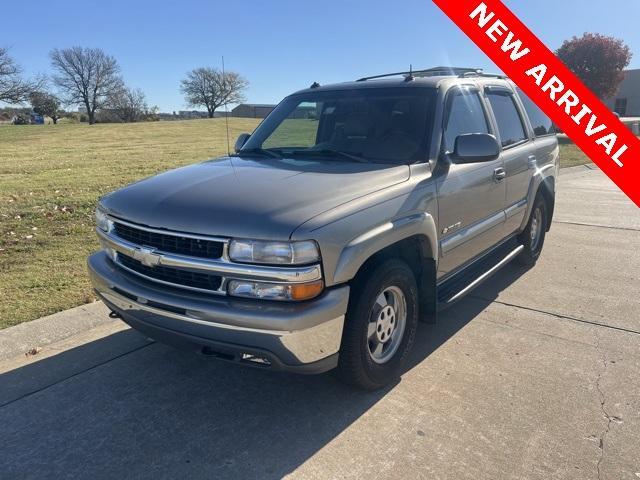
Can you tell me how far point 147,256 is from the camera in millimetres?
2992

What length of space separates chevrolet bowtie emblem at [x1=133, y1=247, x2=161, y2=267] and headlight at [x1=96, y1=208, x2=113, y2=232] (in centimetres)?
47

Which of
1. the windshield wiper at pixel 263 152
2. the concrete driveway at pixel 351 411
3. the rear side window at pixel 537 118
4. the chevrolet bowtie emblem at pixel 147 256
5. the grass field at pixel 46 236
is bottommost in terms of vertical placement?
the concrete driveway at pixel 351 411

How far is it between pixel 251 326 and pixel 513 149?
3500 mm

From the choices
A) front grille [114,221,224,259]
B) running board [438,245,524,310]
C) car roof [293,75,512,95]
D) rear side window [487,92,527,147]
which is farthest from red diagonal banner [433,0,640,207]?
front grille [114,221,224,259]

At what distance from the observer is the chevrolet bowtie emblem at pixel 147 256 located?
2.94 metres

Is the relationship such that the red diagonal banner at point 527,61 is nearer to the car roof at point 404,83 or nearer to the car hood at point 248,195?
the car roof at point 404,83

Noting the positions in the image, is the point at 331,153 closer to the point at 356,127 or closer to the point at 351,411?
the point at 356,127

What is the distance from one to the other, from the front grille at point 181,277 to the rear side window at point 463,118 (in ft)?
6.67

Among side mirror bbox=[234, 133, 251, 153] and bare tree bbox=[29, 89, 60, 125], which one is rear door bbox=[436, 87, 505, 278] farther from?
bare tree bbox=[29, 89, 60, 125]

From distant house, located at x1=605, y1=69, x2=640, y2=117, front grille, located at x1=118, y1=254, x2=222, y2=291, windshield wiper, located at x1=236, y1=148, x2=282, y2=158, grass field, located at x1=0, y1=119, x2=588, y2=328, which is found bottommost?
grass field, located at x1=0, y1=119, x2=588, y2=328

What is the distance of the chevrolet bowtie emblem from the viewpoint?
2.94 m

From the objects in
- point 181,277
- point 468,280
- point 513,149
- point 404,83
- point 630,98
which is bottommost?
point 468,280

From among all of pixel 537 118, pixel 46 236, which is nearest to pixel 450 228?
pixel 537 118

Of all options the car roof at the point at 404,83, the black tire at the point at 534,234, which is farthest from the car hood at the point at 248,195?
the black tire at the point at 534,234
